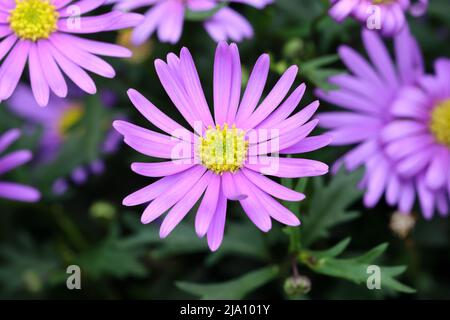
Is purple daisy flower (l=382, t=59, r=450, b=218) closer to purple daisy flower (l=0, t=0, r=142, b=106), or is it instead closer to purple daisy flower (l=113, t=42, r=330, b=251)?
purple daisy flower (l=113, t=42, r=330, b=251)

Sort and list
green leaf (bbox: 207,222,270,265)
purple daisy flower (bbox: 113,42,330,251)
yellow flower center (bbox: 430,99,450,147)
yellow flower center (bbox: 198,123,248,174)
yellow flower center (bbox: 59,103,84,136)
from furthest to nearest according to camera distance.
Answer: yellow flower center (bbox: 59,103,84,136), yellow flower center (bbox: 430,99,450,147), green leaf (bbox: 207,222,270,265), yellow flower center (bbox: 198,123,248,174), purple daisy flower (bbox: 113,42,330,251)

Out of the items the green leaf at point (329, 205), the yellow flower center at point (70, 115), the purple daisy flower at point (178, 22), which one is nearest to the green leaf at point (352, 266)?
the green leaf at point (329, 205)

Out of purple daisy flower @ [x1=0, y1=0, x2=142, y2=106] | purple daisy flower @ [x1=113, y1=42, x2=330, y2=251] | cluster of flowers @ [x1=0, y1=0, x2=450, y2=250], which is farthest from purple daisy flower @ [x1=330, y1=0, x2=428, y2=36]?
purple daisy flower @ [x1=0, y1=0, x2=142, y2=106]

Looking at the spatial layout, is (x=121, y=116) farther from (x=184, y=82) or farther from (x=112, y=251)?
(x=184, y=82)

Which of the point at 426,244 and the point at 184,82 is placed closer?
the point at 184,82

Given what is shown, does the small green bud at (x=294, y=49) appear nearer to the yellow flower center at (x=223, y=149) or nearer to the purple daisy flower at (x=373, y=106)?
the purple daisy flower at (x=373, y=106)
